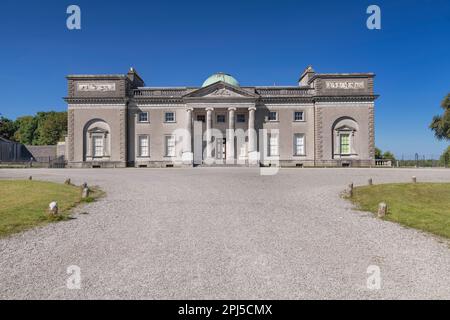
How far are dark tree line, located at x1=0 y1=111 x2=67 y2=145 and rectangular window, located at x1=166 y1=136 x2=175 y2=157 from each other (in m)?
41.9

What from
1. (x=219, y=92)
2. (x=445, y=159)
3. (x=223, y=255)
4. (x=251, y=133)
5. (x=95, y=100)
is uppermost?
(x=219, y=92)

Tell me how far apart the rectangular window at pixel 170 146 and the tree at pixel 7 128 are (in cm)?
5737

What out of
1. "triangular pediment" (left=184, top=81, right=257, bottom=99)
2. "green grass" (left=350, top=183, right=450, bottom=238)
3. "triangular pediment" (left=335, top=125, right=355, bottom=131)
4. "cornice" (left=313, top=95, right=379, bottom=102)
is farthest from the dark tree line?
"green grass" (left=350, top=183, right=450, bottom=238)

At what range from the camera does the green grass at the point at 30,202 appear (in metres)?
8.73

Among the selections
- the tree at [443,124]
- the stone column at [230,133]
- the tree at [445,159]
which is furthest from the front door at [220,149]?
the tree at [443,124]

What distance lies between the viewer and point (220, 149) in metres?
39.0

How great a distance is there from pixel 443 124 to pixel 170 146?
43.6 meters

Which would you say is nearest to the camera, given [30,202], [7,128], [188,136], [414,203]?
[30,202]

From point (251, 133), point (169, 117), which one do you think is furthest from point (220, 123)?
point (169, 117)

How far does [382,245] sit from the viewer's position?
694cm

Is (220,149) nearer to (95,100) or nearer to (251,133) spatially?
(251,133)

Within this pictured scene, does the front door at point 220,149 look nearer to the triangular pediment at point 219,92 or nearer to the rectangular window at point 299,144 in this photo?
the triangular pediment at point 219,92
